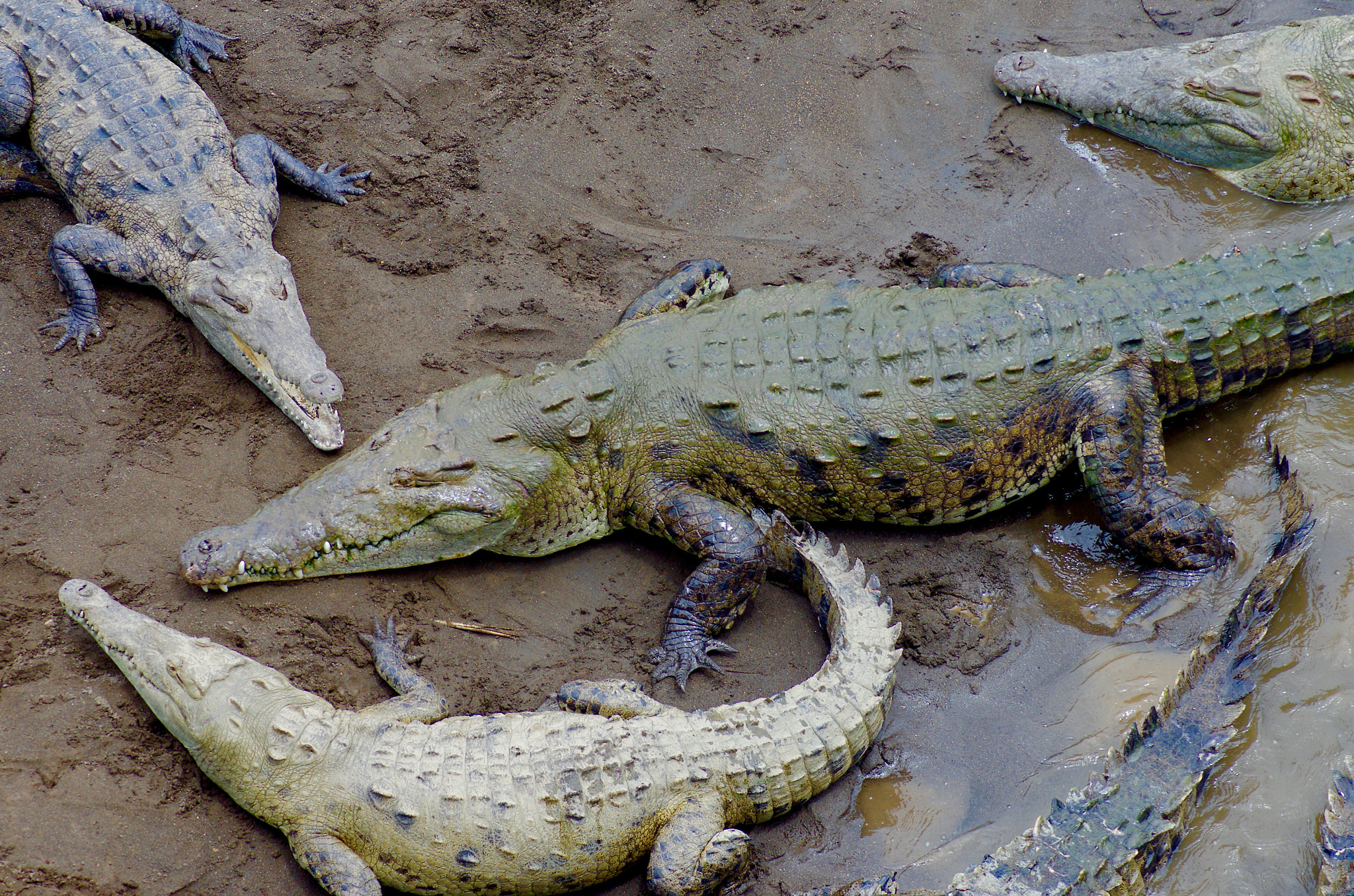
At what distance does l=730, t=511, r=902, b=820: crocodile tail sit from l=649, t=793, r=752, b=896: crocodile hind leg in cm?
17

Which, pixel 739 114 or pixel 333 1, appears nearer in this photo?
pixel 739 114

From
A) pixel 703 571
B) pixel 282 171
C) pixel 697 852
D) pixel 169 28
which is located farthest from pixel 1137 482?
pixel 169 28

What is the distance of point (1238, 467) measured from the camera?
4.07 m

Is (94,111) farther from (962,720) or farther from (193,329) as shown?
(962,720)

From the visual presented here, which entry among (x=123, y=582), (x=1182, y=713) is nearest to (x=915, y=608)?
(x=1182, y=713)

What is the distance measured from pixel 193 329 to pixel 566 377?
1.95 metres

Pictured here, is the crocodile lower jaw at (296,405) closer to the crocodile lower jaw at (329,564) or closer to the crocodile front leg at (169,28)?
the crocodile lower jaw at (329,564)

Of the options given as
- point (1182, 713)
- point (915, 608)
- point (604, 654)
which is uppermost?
point (1182, 713)

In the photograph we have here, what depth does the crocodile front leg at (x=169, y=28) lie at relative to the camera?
5461 mm

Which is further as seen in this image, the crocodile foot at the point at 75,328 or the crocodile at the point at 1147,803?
the crocodile foot at the point at 75,328

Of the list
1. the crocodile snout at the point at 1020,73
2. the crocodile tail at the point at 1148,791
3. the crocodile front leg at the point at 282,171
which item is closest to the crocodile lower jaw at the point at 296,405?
the crocodile front leg at the point at 282,171

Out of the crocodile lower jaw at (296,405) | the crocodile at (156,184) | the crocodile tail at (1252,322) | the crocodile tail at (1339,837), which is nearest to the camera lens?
the crocodile tail at (1339,837)

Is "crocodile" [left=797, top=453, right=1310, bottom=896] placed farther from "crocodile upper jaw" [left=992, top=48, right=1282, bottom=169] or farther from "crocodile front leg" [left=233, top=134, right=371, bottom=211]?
"crocodile front leg" [left=233, top=134, right=371, bottom=211]

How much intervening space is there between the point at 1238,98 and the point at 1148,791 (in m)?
3.89
